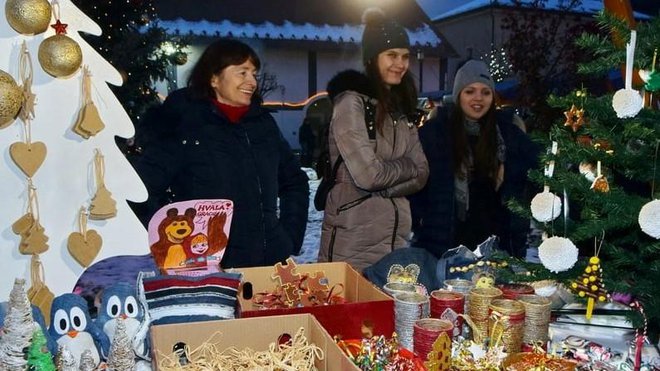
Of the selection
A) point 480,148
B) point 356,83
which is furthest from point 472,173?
point 356,83

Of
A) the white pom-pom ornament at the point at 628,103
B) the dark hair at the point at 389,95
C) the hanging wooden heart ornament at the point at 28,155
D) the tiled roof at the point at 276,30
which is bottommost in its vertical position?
the hanging wooden heart ornament at the point at 28,155

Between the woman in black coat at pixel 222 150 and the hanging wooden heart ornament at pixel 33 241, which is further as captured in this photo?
the woman in black coat at pixel 222 150

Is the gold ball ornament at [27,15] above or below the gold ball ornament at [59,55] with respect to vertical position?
above

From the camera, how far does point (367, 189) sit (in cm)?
232

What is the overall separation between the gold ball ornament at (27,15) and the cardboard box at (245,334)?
0.74 meters

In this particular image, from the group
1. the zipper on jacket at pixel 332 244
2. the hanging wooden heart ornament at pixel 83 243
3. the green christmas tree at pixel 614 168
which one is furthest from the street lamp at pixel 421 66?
the hanging wooden heart ornament at pixel 83 243

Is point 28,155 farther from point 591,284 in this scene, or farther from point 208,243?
point 591,284

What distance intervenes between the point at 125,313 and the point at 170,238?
0.19 metres

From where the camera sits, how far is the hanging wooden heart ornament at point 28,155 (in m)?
1.41

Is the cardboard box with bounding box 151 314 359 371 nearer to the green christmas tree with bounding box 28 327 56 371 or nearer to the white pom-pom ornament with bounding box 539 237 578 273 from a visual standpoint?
the green christmas tree with bounding box 28 327 56 371

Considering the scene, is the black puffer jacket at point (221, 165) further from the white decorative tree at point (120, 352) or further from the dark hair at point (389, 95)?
the white decorative tree at point (120, 352)

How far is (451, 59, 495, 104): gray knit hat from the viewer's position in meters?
2.54

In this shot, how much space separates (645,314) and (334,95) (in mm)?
1555

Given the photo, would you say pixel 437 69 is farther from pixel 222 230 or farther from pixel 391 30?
pixel 222 230
